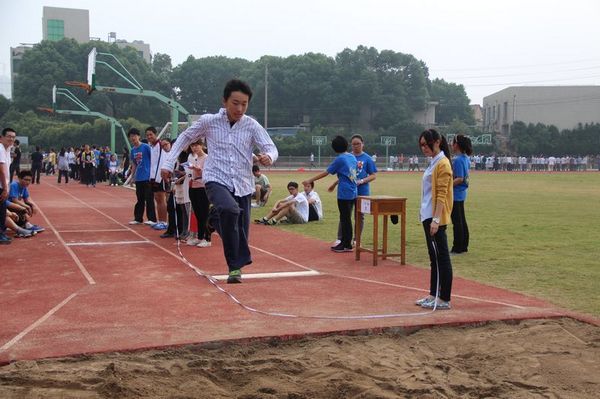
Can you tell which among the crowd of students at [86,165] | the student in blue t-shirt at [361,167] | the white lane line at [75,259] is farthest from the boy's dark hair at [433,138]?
the crowd of students at [86,165]

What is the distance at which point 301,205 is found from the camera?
45.5 feet

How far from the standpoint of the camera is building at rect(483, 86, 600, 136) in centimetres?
7144

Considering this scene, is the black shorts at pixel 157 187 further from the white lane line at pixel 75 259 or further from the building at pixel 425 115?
the building at pixel 425 115

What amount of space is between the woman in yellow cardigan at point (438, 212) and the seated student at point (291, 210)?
24.9ft

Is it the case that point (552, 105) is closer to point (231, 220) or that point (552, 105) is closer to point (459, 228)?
point (459, 228)

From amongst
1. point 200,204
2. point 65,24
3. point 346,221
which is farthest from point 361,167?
point 65,24

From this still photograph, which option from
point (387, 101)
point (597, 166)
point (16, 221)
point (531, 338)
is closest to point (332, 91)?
point (387, 101)

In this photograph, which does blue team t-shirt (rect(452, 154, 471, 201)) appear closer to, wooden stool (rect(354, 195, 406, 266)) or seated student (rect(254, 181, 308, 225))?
wooden stool (rect(354, 195, 406, 266))

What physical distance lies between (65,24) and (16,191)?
116968 millimetres

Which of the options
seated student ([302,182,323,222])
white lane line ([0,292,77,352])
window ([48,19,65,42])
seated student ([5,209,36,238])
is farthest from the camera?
window ([48,19,65,42])

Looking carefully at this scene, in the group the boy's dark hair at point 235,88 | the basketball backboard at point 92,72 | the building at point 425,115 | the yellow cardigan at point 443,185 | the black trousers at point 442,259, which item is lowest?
the black trousers at point 442,259

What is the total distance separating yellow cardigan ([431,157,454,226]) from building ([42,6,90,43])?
118 metres

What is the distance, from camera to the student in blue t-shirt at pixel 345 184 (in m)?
9.40

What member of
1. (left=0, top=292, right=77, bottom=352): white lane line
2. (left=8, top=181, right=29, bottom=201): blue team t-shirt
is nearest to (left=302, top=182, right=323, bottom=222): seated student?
(left=8, top=181, right=29, bottom=201): blue team t-shirt
